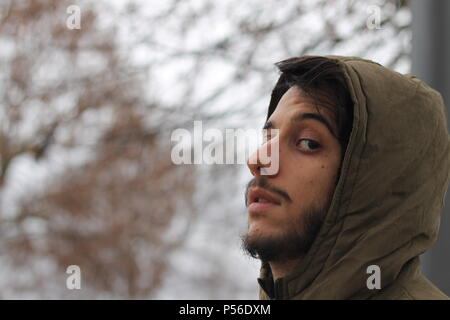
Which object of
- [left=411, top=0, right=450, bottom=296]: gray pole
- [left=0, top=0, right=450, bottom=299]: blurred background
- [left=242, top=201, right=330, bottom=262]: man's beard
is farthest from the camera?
[left=0, top=0, right=450, bottom=299]: blurred background

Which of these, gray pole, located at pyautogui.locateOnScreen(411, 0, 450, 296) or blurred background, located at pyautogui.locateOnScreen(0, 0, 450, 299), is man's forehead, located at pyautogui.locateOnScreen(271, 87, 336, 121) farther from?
blurred background, located at pyautogui.locateOnScreen(0, 0, 450, 299)

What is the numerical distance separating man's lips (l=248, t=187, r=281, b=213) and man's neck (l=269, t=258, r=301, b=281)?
0.09 metres

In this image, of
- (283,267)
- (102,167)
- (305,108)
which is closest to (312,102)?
(305,108)

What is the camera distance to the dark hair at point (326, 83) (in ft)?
3.63

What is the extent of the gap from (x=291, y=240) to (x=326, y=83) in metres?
0.26

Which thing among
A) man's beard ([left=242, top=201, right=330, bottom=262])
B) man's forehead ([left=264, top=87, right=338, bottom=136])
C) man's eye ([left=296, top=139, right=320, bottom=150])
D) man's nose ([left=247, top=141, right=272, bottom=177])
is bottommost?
man's beard ([left=242, top=201, right=330, bottom=262])

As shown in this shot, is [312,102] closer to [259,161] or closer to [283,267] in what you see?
[259,161]

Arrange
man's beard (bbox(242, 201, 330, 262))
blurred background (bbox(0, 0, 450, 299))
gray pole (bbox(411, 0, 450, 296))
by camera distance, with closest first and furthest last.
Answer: man's beard (bbox(242, 201, 330, 262))
gray pole (bbox(411, 0, 450, 296))
blurred background (bbox(0, 0, 450, 299))

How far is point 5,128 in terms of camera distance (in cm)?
533

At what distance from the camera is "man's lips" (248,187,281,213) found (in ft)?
3.48

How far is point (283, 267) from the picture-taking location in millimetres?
1088

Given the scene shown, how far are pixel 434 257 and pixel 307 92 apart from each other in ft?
2.33

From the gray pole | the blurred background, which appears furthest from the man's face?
the blurred background

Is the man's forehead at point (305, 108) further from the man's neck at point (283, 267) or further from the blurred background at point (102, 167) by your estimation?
the blurred background at point (102, 167)
